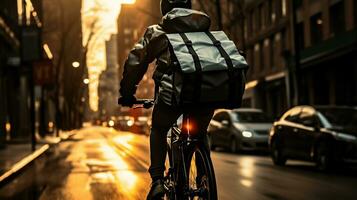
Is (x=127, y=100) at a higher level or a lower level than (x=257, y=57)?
lower

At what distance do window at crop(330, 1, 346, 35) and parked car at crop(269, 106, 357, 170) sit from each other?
15.4 meters

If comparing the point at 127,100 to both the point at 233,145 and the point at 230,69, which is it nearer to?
the point at 230,69

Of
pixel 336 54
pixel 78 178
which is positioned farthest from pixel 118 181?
pixel 336 54

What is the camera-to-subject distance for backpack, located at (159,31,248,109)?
4.45 meters

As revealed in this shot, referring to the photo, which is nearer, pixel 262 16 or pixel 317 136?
pixel 317 136

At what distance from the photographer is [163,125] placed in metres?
5.11

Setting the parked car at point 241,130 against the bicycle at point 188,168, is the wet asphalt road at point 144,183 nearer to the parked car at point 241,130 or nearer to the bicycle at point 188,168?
the bicycle at point 188,168

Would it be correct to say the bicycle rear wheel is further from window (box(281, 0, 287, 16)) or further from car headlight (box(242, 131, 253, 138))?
window (box(281, 0, 287, 16))

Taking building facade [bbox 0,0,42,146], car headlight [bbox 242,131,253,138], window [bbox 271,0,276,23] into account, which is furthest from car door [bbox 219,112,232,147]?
window [bbox 271,0,276,23]

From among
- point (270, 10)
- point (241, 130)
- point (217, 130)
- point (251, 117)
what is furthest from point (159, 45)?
point (270, 10)

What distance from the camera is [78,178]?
11938mm

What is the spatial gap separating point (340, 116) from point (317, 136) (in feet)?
3.00

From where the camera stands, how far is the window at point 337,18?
29.9 metres

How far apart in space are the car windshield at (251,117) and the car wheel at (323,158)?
8879 mm
